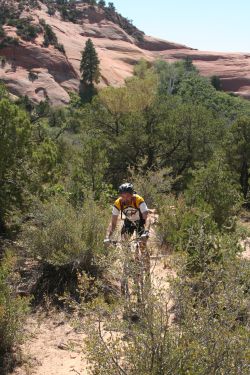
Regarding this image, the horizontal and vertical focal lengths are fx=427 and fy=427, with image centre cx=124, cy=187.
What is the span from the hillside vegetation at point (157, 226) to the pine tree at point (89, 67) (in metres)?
40.3

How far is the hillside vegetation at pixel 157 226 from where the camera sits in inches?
129

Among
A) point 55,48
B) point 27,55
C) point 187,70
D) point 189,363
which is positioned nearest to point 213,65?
point 187,70

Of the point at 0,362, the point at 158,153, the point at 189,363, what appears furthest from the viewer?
the point at 158,153

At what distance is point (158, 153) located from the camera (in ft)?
66.8

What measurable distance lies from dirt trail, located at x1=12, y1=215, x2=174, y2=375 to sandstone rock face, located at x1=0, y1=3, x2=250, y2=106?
51087 mm

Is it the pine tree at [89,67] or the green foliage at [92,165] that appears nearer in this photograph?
the green foliage at [92,165]

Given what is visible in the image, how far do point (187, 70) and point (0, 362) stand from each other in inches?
3287

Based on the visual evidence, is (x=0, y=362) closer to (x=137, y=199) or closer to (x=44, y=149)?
(x=137, y=199)

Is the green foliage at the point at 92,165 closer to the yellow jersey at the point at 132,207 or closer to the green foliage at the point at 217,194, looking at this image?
the green foliage at the point at 217,194

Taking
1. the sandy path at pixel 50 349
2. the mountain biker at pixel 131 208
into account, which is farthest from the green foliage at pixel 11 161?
the sandy path at pixel 50 349

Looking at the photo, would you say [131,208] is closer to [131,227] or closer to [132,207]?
[132,207]

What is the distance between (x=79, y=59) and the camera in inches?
2594

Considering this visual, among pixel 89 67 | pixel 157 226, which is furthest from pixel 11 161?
pixel 89 67

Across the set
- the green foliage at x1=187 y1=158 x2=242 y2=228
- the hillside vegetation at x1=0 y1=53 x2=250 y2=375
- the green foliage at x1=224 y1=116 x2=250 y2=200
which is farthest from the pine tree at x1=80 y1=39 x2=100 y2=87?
the green foliage at x1=187 y1=158 x2=242 y2=228
